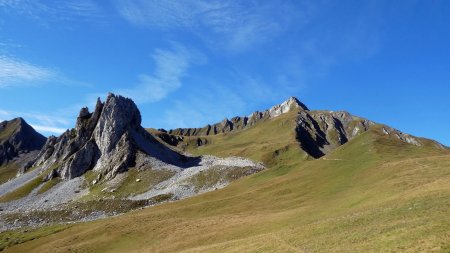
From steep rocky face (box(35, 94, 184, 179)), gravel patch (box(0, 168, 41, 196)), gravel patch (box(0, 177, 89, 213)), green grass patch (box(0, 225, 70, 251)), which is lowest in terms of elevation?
green grass patch (box(0, 225, 70, 251))

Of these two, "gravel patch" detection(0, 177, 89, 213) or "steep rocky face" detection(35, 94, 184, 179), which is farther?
"steep rocky face" detection(35, 94, 184, 179)

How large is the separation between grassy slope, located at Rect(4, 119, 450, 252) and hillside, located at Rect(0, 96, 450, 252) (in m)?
0.17

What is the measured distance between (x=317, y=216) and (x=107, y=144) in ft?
394

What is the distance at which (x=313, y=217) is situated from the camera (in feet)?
205

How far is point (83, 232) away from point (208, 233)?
1215 inches

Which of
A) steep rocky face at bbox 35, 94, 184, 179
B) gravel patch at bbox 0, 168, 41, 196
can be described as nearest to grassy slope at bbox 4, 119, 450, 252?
steep rocky face at bbox 35, 94, 184, 179

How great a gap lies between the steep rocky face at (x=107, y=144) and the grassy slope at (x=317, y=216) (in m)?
57.7

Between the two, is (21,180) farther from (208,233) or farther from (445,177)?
(445,177)

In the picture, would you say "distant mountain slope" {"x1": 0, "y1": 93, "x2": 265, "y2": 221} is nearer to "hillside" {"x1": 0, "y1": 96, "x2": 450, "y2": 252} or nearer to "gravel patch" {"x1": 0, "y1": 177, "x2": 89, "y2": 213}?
"gravel patch" {"x1": 0, "y1": 177, "x2": 89, "y2": 213}

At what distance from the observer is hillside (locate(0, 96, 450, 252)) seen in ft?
137

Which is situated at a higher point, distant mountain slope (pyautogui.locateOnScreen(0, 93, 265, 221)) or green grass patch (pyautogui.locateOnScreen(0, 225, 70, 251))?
distant mountain slope (pyautogui.locateOnScreen(0, 93, 265, 221))

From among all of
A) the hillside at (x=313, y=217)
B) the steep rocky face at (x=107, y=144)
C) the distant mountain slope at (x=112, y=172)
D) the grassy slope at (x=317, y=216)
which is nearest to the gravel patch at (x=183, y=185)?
the distant mountain slope at (x=112, y=172)

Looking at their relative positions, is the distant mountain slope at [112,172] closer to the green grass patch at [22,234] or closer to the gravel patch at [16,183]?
the gravel patch at [16,183]

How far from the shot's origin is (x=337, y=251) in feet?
125
